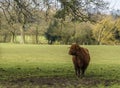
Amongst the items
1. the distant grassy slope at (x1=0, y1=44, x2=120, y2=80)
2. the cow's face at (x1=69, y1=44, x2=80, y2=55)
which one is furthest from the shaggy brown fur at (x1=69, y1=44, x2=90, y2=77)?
the distant grassy slope at (x1=0, y1=44, x2=120, y2=80)

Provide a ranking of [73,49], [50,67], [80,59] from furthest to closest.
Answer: [50,67] → [80,59] → [73,49]

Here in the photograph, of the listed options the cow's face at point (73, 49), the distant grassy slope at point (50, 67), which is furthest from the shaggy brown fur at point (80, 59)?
the distant grassy slope at point (50, 67)

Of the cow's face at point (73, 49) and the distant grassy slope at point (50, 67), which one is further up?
the cow's face at point (73, 49)

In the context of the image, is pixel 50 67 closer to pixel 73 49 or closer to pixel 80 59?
pixel 80 59

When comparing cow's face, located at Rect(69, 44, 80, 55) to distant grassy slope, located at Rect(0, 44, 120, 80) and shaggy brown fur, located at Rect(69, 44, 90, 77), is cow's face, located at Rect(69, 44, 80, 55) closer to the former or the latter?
shaggy brown fur, located at Rect(69, 44, 90, 77)

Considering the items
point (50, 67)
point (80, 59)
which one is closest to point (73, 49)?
point (80, 59)

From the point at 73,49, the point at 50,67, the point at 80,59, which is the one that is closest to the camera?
the point at 73,49

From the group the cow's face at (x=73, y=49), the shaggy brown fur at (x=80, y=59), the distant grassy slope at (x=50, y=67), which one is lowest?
the distant grassy slope at (x=50, y=67)

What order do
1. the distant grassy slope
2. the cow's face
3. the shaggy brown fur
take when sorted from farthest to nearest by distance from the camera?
the distant grassy slope
the shaggy brown fur
the cow's face

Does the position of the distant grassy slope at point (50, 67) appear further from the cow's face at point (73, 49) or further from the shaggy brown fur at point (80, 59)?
the cow's face at point (73, 49)

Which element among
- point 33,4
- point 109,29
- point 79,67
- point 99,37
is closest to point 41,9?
point 33,4

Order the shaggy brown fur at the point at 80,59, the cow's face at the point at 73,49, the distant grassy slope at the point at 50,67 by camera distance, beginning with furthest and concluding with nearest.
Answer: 1. the distant grassy slope at the point at 50,67
2. the shaggy brown fur at the point at 80,59
3. the cow's face at the point at 73,49

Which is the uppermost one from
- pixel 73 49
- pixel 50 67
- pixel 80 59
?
pixel 73 49

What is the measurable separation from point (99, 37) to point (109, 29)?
6.63 meters
